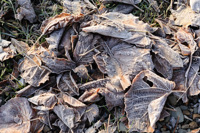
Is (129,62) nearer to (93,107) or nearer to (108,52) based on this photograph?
(108,52)

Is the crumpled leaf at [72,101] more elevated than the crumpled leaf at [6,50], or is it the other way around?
the crumpled leaf at [6,50]

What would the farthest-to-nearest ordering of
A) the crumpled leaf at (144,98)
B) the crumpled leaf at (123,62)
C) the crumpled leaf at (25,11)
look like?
the crumpled leaf at (25,11)
the crumpled leaf at (123,62)
the crumpled leaf at (144,98)

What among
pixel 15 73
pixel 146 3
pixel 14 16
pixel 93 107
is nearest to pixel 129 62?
pixel 93 107

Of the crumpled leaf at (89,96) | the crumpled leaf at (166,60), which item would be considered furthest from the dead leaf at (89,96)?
the crumpled leaf at (166,60)

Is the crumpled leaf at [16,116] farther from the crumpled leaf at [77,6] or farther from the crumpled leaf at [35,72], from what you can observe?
the crumpled leaf at [77,6]

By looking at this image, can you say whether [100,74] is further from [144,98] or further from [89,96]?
[144,98]

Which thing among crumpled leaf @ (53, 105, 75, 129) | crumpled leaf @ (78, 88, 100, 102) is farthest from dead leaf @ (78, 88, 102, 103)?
crumpled leaf @ (53, 105, 75, 129)

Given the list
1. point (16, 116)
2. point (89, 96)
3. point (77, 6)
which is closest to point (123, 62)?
point (89, 96)
